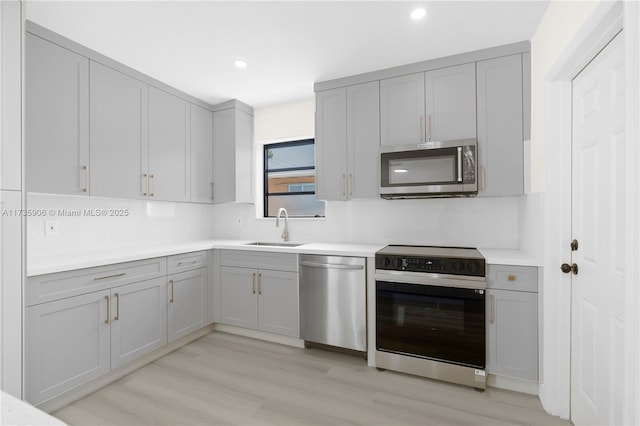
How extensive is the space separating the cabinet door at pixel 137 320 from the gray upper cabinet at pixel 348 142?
1719 mm

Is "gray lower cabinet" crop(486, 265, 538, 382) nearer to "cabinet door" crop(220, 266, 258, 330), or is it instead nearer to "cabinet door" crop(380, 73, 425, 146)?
"cabinet door" crop(380, 73, 425, 146)

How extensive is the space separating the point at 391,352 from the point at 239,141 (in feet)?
8.91

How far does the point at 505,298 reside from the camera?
216 cm

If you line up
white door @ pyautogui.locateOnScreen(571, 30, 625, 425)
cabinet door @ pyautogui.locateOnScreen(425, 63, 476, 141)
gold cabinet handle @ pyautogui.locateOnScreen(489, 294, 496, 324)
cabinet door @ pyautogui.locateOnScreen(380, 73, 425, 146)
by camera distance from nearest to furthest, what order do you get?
white door @ pyautogui.locateOnScreen(571, 30, 625, 425) < gold cabinet handle @ pyautogui.locateOnScreen(489, 294, 496, 324) < cabinet door @ pyautogui.locateOnScreen(425, 63, 476, 141) < cabinet door @ pyautogui.locateOnScreen(380, 73, 425, 146)

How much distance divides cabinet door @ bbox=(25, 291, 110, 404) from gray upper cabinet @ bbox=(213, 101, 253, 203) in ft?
5.51

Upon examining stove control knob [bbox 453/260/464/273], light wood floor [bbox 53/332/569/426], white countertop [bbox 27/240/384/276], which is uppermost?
white countertop [bbox 27/240/384/276]

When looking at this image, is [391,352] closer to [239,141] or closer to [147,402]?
[147,402]

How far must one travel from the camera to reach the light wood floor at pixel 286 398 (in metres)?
1.89

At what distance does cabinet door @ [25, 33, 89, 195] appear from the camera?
2082 mm

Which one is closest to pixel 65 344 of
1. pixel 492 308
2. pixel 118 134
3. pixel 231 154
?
pixel 118 134

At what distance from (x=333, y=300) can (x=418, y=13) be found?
2.23 meters

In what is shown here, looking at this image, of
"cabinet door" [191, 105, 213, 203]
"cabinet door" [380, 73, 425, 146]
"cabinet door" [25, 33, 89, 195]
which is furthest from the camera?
"cabinet door" [191, 105, 213, 203]

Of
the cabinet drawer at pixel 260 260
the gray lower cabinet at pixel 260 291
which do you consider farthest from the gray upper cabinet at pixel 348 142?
the gray lower cabinet at pixel 260 291

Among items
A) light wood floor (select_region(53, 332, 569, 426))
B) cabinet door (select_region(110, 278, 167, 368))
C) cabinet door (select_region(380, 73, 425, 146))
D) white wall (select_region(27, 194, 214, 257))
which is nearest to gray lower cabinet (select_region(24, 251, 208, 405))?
cabinet door (select_region(110, 278, 167, 368))
